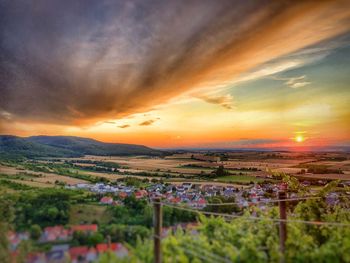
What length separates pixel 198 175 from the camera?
7500mm

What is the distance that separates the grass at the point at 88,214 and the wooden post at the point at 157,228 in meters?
1.49

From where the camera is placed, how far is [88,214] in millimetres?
4176

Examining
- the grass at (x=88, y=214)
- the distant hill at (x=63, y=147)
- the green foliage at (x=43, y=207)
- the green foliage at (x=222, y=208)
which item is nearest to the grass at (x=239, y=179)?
the green foliage at (x=222, y=208)

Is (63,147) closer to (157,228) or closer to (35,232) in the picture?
(35,232)

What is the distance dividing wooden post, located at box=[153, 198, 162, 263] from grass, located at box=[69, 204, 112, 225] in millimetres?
1494

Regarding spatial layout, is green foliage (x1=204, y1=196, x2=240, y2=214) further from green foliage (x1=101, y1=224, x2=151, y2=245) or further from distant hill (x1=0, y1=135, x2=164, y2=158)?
distant hill (x1=0, y1=135, x2=164, y2=158)

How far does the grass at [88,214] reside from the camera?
156 inches

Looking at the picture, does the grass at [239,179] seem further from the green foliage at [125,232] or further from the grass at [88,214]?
the green foliage at [125,232]

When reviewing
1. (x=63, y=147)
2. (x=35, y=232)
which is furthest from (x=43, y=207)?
(x=63, y=147)

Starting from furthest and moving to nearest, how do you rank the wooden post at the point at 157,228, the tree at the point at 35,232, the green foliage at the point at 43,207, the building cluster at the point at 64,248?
the green foliage at the point at 43,207 < the tree at the point at 35,232 < the building cluster at the point at 64,248 < the wooden post at the point at 157,228

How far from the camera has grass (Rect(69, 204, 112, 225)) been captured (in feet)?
13.0

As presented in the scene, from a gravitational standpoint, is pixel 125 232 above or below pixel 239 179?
below

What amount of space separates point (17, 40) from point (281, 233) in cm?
513

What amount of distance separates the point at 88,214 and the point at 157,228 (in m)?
1.89
